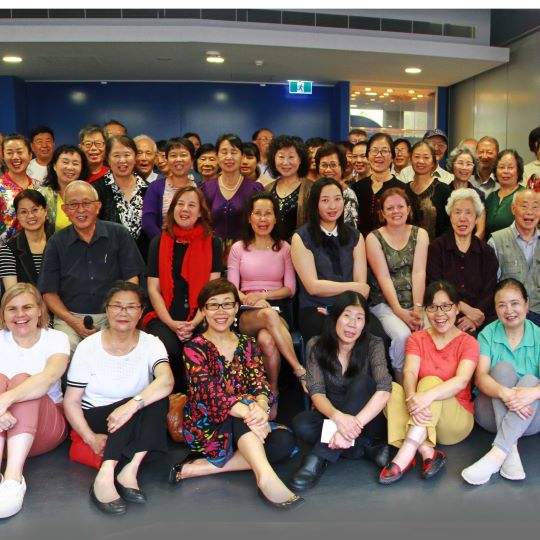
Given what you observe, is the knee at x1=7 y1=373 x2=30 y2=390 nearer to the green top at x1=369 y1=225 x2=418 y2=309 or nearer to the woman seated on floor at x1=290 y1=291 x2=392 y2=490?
the woman seated on floor at x1=290 y1=291 x2=392 y2=490

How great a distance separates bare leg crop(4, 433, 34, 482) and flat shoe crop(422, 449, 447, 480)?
171 centimetres

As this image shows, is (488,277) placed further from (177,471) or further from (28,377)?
(28,377)

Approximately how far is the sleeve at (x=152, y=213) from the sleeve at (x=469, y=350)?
2.05 metres

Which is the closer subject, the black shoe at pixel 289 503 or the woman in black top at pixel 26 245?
the black shoe at pixel 289 503

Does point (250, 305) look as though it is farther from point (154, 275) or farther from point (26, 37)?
point (26, 37)

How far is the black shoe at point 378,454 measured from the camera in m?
2.70

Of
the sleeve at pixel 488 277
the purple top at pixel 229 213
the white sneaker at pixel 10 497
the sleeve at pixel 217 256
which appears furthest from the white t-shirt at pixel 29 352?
the sleeve at pixel 488 277

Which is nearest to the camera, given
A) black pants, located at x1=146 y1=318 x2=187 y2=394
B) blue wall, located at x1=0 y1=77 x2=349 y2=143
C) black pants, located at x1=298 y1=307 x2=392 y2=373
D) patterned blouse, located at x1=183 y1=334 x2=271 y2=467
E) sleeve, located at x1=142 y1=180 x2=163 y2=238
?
patterned blouse, located at x1=183 y1=334 x2=271 y2=467

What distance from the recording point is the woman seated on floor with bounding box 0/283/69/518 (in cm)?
246

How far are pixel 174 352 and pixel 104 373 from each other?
0.57m

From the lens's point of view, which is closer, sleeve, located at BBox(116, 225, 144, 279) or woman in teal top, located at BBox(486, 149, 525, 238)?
sleeve, located at BBox(116, 225, 144, 279)

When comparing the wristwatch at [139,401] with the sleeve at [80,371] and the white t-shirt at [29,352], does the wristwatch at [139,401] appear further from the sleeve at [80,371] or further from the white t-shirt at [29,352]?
the white t-shirt at [29,352]

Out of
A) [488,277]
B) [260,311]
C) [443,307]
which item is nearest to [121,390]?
[260,311]

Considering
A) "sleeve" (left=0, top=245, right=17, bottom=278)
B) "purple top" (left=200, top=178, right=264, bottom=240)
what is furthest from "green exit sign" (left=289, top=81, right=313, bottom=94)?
"sleeve" (left=0, top=245, right=17, bottom=278)
